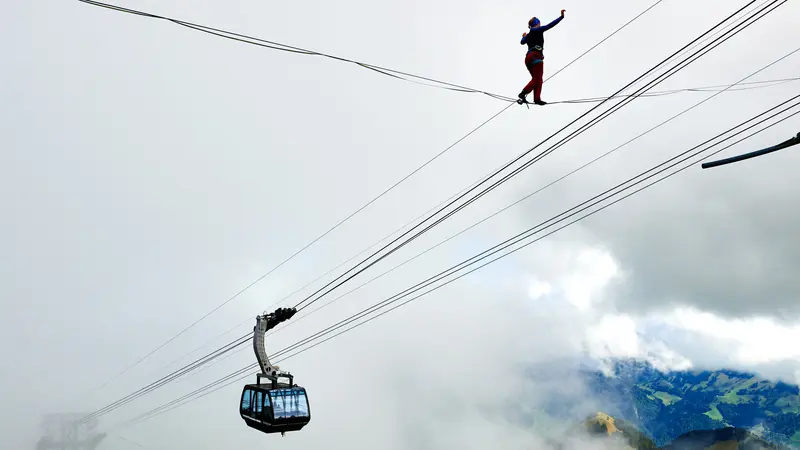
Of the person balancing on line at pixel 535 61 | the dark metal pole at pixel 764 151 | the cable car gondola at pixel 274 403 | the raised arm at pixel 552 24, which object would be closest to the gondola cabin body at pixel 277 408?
the cable car gondola at pixel 274 403

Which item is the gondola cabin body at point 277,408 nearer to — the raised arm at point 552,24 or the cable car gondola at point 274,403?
the cable car gondola at point 274,403

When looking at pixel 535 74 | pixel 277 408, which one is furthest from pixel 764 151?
pixel 277 408

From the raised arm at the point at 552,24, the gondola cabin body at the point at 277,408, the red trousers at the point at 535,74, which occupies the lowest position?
the gondola cabin body at the point at 277,408

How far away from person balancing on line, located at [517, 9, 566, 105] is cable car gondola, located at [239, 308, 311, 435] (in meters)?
16.4

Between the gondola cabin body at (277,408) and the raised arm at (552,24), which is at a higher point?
the raised arm at (552,24)

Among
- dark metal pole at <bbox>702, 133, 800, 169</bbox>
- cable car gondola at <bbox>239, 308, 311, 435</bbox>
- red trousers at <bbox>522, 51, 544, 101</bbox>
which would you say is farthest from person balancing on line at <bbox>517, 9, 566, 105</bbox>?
cable car gondola at <bbox>239, 308, 311, 435</bbox>

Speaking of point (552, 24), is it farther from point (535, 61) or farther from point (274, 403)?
point (274, 403)

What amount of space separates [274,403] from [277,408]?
0.90 ft

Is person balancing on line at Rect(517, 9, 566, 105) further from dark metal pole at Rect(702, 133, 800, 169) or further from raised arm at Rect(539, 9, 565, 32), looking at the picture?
dark metal pole at Rect(702, 133, 800, 169)

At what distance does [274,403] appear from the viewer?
1040 inches

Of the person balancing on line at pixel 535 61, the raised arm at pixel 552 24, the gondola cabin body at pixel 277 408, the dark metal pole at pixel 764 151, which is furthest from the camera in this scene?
the gondola cabin body at pixel 277 408

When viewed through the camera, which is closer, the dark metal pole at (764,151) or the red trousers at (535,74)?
the dark metal pole at (764,151)

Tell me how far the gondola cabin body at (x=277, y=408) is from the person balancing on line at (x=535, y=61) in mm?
17243

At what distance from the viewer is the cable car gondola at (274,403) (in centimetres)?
2620
